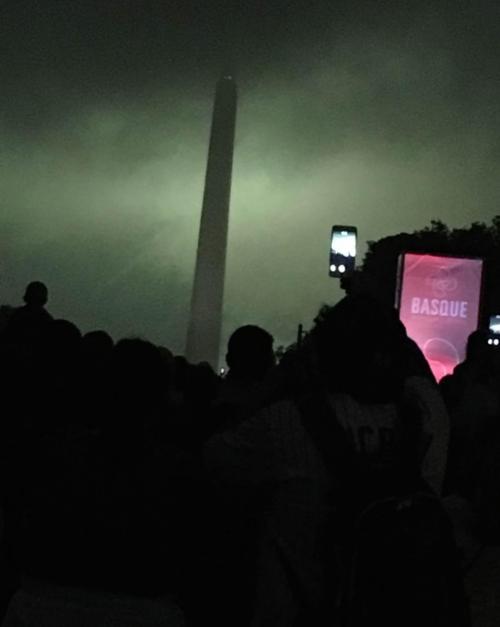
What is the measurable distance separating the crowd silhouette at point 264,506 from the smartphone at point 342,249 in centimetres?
1527

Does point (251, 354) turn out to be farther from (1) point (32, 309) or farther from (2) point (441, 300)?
(2) point (441, 300)

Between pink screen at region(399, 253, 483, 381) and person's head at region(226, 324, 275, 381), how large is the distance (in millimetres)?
10811

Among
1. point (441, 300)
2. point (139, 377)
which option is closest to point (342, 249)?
point (441, 300)

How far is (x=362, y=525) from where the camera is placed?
363 cm

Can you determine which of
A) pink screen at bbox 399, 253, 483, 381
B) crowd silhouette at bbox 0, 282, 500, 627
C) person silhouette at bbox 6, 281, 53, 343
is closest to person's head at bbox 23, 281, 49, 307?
person silhouette at bbox 6, 281, 53, 343

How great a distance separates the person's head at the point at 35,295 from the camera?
31.1ft

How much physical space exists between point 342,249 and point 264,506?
15.8m

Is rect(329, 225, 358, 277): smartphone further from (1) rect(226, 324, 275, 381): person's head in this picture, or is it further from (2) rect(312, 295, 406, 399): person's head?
(2) rect(312, 295, 406, 399): person's head

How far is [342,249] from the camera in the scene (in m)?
19.8

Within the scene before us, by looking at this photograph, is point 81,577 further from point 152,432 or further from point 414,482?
point 414,482

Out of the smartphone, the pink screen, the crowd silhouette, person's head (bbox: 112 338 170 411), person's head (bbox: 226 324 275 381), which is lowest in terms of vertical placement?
the crowd silhouette

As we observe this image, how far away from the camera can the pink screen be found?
1630 cm

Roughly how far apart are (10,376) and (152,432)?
4.10 feet

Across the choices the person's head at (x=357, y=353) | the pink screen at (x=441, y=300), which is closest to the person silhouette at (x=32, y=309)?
the person's head at (x=357, y=353)
